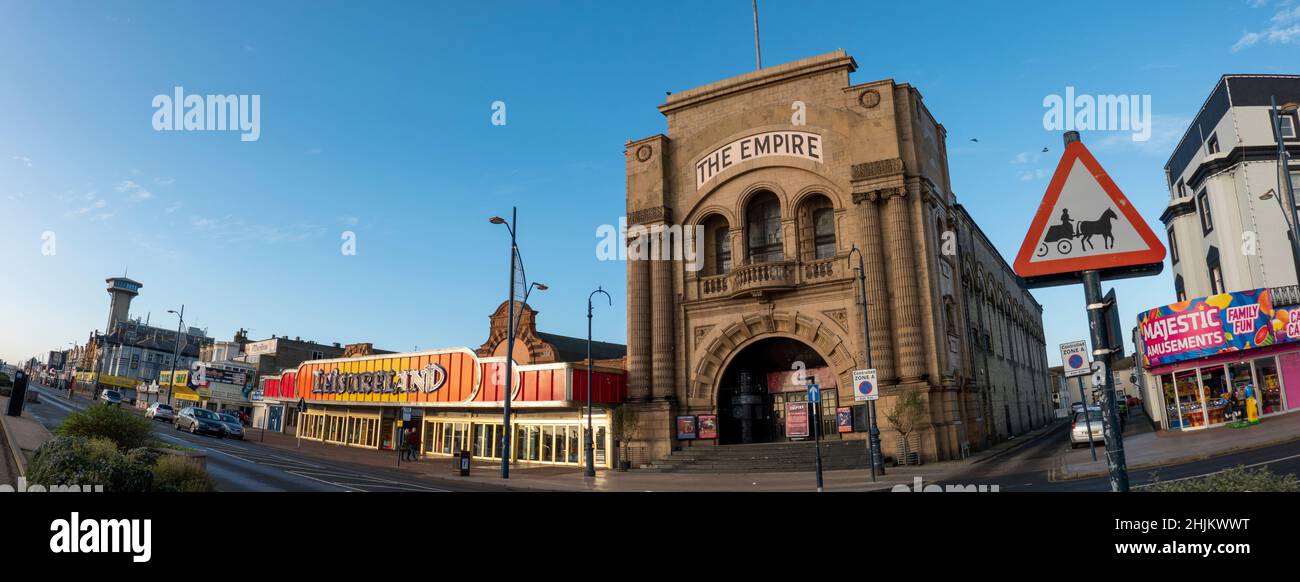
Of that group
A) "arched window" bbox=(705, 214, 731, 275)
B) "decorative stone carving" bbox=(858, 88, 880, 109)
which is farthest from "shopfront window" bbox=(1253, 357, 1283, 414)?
"arched window" bbox=(705, 214, 731, 275)

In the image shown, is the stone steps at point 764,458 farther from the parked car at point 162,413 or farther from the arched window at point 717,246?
Answer: the parked car at point 162,413

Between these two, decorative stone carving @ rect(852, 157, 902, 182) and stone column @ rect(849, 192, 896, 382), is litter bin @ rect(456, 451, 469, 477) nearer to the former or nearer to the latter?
stone column @ rect(849, 192, 896, 382)

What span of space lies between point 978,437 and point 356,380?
39.9 metres

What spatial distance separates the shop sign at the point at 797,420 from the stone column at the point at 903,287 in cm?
602

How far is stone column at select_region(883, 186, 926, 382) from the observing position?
1161 inches

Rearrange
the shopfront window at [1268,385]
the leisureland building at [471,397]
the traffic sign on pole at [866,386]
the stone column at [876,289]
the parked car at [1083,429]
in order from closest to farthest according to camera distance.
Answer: the traffic sign on pole at [866,386] → the shopfront window at [1268,385] → the parked car at [1083,429] → the stone column at [876,289] → the leisureland building at [471,397]

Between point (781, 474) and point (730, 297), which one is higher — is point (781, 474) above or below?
below

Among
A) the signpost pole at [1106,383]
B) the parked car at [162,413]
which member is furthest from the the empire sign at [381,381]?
the signpost pole at [1106,383]

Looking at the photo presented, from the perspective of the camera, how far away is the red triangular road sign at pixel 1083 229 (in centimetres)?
490

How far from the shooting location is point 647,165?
3806 centimetres
